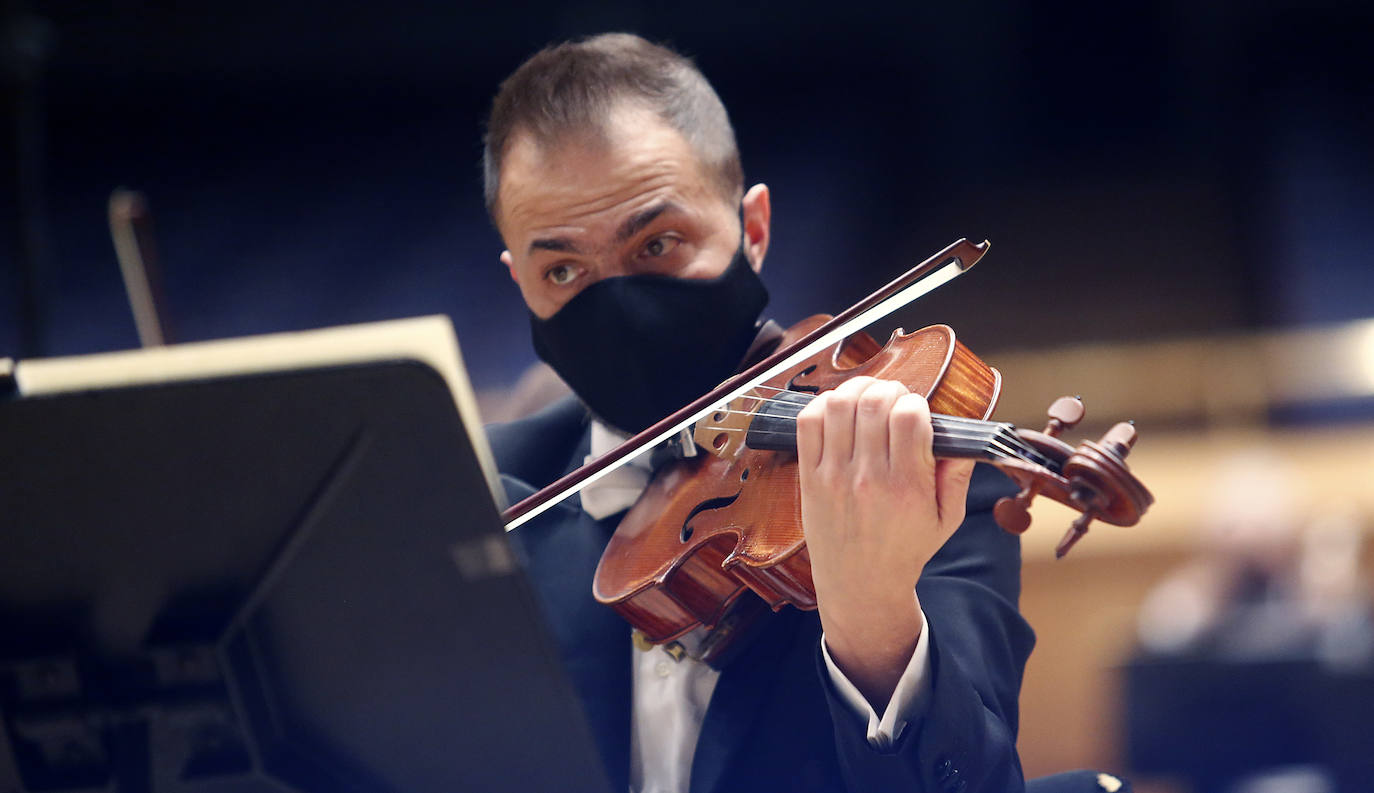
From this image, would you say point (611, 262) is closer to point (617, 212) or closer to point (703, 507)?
point (617, 212)

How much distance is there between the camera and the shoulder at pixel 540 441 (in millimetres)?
1382

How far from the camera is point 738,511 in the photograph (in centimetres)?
109

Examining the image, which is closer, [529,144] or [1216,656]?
[529,144]

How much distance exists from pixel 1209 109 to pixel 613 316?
9.29ft

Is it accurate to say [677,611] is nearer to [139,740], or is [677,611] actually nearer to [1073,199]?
[139,740]

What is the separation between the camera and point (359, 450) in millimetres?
747

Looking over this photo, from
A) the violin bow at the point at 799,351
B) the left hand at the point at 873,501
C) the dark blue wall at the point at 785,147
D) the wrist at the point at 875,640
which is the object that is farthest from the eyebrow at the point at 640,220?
the dark blue wall at the point at 785,147

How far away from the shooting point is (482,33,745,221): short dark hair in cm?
128

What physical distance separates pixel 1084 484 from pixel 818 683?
1.31 feet

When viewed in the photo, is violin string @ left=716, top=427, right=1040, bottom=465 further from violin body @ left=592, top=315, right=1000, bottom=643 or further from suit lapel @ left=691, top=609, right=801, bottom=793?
suit lapel @ left=691, top=609, right=801, bottom=793

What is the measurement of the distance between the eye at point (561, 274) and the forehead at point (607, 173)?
0.15ft

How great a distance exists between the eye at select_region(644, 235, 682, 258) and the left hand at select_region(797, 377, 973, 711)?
14.1 inches

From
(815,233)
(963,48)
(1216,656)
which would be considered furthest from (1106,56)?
(1216,656)

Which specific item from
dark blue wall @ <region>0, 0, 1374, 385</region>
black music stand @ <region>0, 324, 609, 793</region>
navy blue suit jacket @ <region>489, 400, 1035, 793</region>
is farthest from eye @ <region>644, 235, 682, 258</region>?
dark blue wall @ <region>0, 0, 1374, 385</region>
